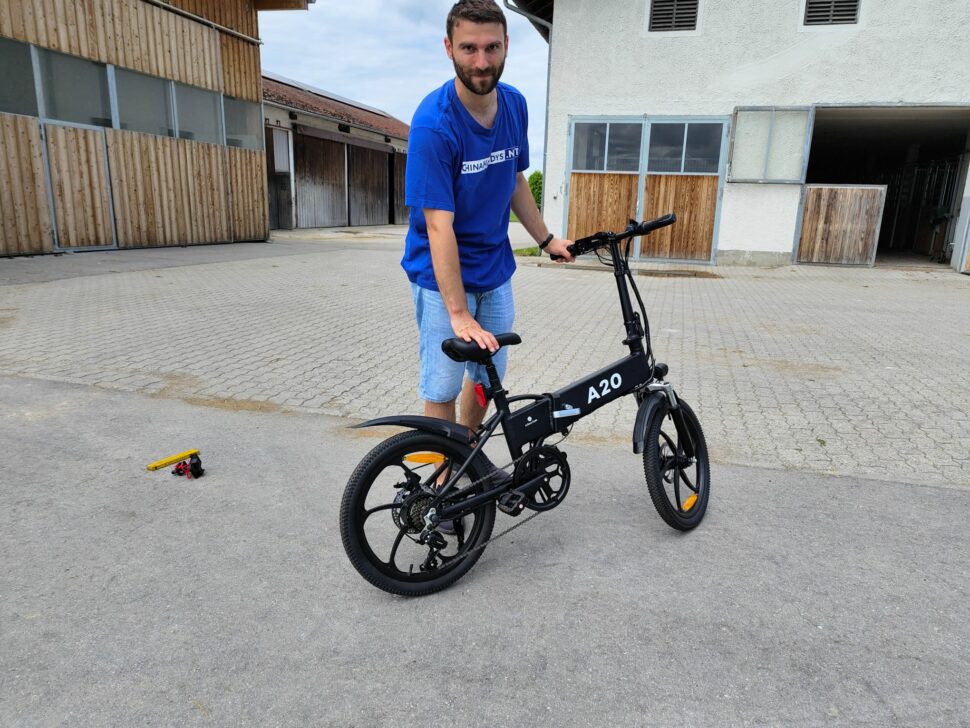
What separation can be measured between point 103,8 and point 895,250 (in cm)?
2234

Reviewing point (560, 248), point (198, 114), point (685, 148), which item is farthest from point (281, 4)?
point (560, 248)

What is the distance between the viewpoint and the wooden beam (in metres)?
16.8

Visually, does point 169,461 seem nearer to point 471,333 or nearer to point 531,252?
point 471,333

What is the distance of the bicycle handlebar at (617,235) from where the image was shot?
2617 mm

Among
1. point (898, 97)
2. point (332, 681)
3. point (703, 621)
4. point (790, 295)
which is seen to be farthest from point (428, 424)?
point (898, 97)

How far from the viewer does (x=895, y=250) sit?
70.0 feet

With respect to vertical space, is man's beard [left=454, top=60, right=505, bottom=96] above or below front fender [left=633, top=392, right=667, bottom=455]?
above

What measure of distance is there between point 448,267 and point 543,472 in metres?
0.91

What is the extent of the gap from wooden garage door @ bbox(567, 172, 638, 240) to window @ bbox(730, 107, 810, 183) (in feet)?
7.70

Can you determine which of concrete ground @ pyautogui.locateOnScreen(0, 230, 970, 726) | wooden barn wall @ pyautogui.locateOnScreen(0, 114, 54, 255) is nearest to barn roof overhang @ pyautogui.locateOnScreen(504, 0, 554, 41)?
wooden barn wall @ pyautogui.locateOnScreen(0, 114, 54, 255)

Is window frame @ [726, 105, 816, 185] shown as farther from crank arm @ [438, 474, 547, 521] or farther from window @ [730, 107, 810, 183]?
crank arm @ [438, 474, 547, 521]

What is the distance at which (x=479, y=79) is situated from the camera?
2314 millimetres

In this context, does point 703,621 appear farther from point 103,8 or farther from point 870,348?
point 103,8

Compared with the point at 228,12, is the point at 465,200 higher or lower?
lower
